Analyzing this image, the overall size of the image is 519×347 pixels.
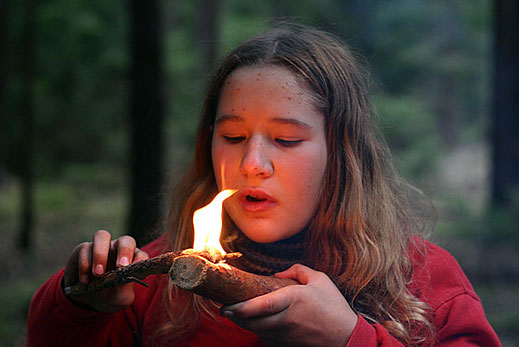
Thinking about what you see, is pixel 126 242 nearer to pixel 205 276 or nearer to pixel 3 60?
pixel 205 276

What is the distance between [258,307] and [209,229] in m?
0.25

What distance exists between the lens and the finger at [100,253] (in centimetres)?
149

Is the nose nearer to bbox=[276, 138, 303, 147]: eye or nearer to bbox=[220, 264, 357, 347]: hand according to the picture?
bbox=[276, 138, 303, 147]: eye

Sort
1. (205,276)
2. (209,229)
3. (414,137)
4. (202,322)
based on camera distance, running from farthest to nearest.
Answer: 1. (414,137)
2. (202,322)
3. (209,229)
4. (205,276)

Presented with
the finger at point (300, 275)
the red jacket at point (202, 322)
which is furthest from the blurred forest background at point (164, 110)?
the finger at point (300, 275)

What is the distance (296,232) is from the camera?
175 centimetres

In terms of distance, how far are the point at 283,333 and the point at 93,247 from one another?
672mm

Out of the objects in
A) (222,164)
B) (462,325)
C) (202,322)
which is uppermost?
(222,164)

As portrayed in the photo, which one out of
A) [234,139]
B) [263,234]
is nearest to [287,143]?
[234,139]

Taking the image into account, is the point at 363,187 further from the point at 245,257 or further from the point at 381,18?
the point at 381,18

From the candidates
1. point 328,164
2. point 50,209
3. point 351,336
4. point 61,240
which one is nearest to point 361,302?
point 351,336

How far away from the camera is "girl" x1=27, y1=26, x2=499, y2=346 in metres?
1.64

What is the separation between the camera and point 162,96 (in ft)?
18.4

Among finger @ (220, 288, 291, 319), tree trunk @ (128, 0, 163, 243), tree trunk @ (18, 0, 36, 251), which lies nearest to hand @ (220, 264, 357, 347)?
finger @ (220, 288, 291, 319)
